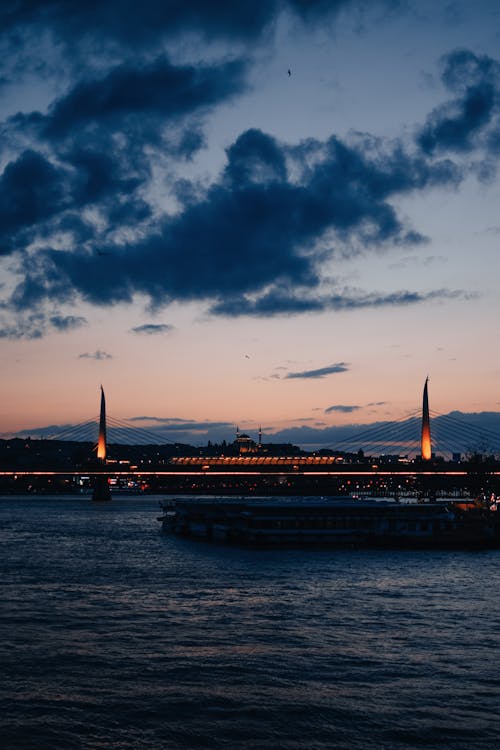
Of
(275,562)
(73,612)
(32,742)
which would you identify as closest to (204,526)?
(275,562)

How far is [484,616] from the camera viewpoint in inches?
1243

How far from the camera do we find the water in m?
18.2

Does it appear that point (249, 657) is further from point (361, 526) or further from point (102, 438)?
point (102, 438)

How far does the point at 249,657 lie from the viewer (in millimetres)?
24469

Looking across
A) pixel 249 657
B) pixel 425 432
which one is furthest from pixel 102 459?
pixel 249 657

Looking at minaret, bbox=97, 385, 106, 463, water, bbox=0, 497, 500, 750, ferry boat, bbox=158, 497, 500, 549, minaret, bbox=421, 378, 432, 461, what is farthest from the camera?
minaret, bbox=97, 385, 106, 463

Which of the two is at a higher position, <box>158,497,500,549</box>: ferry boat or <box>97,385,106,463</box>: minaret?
<box>97,385,106,463</box>: minaret

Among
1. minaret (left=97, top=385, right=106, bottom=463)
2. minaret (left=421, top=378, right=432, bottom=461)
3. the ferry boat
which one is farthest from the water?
minaret (left=97, top=385, right=106, bottom=463)

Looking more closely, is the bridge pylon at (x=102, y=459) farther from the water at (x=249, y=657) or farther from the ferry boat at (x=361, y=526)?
the water at (x=249, y=657)

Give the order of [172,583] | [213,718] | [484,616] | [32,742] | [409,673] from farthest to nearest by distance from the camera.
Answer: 1. [172,583]
2. [484,616]
3. [409,673]
4. [213,718]
5. [32,742]

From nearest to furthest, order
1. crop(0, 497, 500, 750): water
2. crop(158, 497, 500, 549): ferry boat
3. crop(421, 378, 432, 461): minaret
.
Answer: crop(0, 497, 500, 750): water < crop(158, 497, 500, 549): ferry boat < crop(421, 378, 432, 461): minaret

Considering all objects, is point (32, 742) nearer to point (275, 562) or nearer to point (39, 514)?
point (275, 562)

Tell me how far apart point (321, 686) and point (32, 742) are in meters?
7.40

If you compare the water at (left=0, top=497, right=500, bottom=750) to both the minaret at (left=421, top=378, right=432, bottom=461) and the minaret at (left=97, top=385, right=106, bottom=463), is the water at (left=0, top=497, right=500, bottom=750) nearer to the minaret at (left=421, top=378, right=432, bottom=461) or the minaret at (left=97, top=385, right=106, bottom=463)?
the minaret at (left=421, top=378, right=432, bottom=461)
